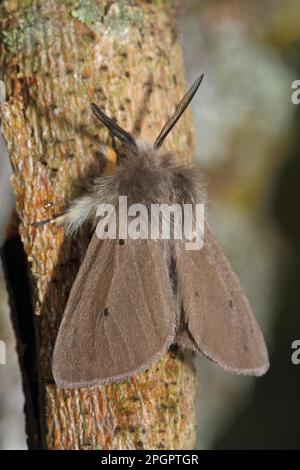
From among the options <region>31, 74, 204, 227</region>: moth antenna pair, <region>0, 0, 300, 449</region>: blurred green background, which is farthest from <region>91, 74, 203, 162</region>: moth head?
<region>0, 0, 300, 449</region>: blurred green background

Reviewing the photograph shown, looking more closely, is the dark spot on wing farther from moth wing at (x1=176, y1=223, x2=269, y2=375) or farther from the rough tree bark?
moth wing at (x1=176, y1=223, x2=269, y2=375)

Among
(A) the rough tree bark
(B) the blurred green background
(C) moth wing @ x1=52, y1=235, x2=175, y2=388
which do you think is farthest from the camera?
(B) the blurred green background

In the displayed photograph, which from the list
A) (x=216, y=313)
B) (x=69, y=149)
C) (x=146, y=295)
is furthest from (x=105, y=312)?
(x=69, y=149)

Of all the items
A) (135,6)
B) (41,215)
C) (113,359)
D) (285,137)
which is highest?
(135,6)

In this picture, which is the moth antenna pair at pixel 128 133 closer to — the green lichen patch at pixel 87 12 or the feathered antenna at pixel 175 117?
the feathered antenna at pixel 175 117

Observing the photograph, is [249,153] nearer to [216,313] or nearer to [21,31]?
[216,313]

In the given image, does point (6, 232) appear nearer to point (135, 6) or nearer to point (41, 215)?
point (41, 215)

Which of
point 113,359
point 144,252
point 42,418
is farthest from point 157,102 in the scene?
point 42,418
